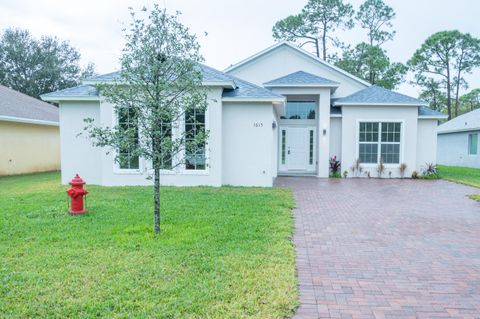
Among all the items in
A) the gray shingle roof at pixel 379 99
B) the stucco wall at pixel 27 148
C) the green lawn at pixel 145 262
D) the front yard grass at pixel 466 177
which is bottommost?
the green lawn at pixel 145 262

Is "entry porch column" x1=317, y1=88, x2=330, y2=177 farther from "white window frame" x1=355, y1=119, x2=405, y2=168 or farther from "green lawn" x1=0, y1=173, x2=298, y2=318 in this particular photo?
"green lawn" x1=0, y1=173, x2=298, y2=318

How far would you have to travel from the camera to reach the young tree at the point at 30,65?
34562 millimetres

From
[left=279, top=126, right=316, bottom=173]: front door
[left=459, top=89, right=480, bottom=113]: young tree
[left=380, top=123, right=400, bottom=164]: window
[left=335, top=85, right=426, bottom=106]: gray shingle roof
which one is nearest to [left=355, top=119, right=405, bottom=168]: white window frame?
[left=380, top=123, right=400, bottom=164]: window

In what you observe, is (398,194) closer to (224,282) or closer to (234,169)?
(234,169)

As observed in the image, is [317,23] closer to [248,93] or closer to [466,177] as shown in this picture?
[466,177]

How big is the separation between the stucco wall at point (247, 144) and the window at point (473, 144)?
18475 millimetres

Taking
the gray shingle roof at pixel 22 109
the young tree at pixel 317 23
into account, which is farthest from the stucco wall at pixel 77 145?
the young tree at pixel 317 23

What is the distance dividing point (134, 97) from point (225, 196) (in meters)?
4.56

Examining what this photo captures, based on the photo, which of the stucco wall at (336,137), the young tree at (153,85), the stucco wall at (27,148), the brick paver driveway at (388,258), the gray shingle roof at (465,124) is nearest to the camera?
the brick paver driveway at (388,258)

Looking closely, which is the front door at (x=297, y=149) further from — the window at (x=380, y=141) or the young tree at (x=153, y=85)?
the young tree at (x=153, y=85)

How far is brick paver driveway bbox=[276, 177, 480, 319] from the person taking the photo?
140 inches

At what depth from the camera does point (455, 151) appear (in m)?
25.6

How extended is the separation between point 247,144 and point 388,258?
754 cm

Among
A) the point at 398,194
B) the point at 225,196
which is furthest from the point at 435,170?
the point at 225,196
